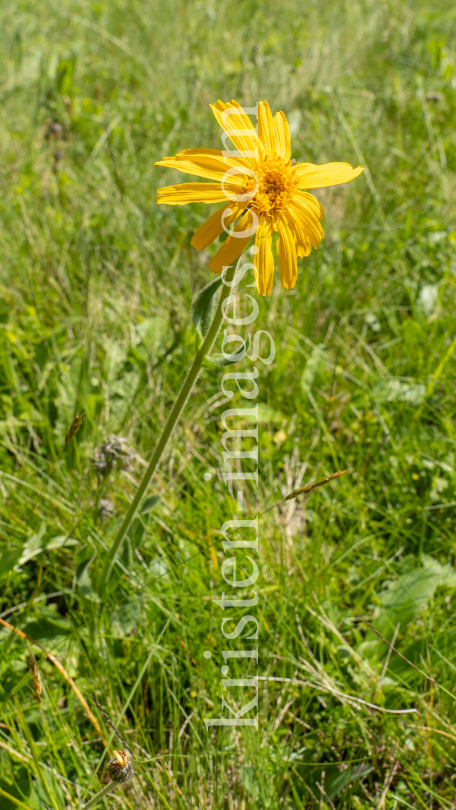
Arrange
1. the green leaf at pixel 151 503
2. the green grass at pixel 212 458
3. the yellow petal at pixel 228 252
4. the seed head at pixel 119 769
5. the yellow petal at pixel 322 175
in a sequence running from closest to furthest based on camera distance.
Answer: the seed head at pixel 119 769 → the yellow petal at pixel 228 252 → the yellow petal at pixel 322 175 → the green grass at pixel 212 458 → the green leaf at pixel 151 503

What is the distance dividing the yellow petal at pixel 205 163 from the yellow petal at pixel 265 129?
0.27 feet

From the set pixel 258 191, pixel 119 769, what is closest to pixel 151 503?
pixel 119 769

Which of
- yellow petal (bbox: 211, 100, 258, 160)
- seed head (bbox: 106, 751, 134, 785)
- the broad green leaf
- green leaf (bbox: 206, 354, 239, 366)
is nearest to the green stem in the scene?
green leaf (bbox: 206, 354, 239, 366)

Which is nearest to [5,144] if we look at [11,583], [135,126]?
[135,126]

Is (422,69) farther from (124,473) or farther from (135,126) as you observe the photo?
(124,473)

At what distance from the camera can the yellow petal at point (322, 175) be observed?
3.56ft

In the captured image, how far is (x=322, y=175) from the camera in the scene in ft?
3.61

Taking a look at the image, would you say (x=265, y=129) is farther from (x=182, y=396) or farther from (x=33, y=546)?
(x=33, y=546)

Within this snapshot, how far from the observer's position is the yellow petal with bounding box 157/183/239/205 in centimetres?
98

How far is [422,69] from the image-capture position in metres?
3.97

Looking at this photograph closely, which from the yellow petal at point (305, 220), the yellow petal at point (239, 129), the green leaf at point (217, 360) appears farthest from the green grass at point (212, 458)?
the yellow petal at point (239, 129)

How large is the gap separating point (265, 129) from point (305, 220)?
0.64 ft

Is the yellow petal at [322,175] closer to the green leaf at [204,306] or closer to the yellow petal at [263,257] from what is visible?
the yellow petal at [263,257]

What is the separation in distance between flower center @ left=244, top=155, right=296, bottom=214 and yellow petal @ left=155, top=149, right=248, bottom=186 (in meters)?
0.03
